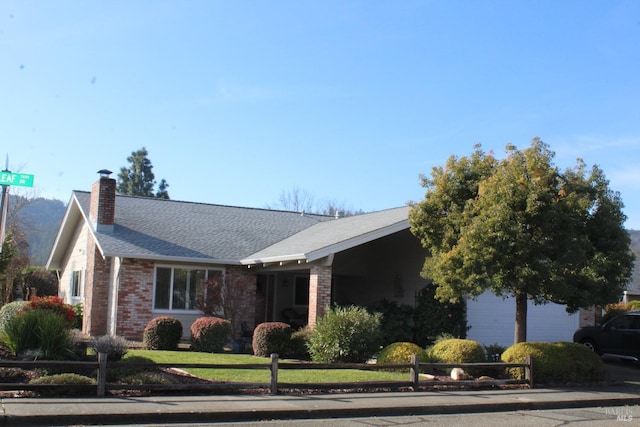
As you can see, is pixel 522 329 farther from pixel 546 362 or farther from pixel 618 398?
pixel 618 398

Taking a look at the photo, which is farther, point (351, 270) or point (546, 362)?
point (351, 270)

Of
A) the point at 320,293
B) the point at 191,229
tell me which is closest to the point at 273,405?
the point at 320,293

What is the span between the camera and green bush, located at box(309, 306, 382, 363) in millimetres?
16188

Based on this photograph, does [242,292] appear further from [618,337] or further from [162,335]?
[618,337]

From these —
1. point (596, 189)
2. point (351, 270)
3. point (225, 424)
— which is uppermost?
point (596, 189)

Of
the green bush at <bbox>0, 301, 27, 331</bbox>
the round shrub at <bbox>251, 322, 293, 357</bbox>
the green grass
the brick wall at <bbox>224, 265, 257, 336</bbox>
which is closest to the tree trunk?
the green grass

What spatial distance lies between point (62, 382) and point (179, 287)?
11.5 m

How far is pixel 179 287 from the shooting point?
73.3 feet

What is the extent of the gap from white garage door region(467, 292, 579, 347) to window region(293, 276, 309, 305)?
25.0 feet

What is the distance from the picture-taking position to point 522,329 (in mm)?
16516

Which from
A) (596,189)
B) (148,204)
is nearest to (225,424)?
(596,189)

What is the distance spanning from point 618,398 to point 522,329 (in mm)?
3419

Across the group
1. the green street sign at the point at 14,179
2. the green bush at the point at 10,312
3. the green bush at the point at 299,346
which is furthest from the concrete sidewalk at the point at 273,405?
the green bush at the point at 299,346

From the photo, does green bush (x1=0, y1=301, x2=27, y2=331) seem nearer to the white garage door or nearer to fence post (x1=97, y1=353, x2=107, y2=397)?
fence post (x1=97, y1=353, x2=107, y2=397)
